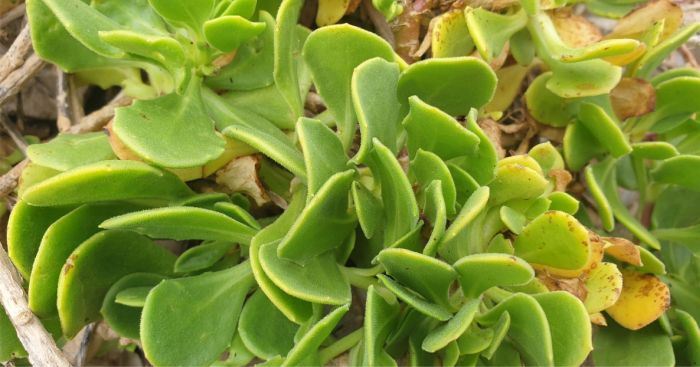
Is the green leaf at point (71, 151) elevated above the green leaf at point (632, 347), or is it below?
above

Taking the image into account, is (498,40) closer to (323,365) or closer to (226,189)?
(226,189)

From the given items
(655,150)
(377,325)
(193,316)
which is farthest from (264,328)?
(655,150)

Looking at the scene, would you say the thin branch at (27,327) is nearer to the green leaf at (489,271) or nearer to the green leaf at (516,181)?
the green leaf at (489,271)

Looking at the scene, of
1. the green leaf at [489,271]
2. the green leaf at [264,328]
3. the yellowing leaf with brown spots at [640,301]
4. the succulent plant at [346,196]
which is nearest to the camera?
the green leaf at [489,271]

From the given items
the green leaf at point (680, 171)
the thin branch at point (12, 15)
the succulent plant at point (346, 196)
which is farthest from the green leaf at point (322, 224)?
the thin branch at point (12, 15)

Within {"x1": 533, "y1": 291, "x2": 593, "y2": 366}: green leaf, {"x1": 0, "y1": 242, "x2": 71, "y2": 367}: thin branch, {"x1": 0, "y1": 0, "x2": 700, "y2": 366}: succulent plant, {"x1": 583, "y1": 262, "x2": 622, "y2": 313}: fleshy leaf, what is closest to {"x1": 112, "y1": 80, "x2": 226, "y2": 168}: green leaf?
{"x1": 0, "y1": 0, "x2": 700, "y2": 366}: succulent plant

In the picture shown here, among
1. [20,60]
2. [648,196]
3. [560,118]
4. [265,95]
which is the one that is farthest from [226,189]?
[648,196]
